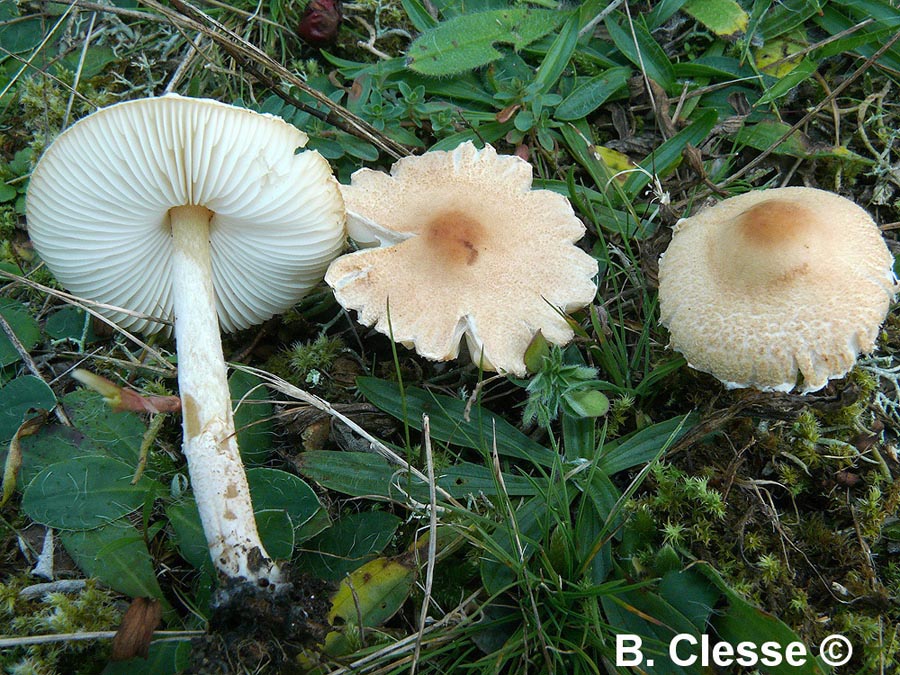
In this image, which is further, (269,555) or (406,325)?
(406,325)

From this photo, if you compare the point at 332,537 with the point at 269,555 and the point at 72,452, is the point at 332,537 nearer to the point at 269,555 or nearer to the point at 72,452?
the point at 269,555

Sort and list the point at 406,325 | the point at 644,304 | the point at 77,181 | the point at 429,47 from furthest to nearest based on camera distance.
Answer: the point at 429,47 → the point at 644,304 → the point at 406,325 → the point at 77,181

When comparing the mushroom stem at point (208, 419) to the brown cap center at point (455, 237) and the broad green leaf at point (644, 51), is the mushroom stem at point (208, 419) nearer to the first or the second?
the brown cap center at point (455, 237)

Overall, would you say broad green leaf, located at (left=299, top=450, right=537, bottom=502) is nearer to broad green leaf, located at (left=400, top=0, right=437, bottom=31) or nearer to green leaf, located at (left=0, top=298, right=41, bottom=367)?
green leaf, located at (left=0, top=298, right=41, bottom=367)

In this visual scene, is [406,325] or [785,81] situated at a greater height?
[785,81]

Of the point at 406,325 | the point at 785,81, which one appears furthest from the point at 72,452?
the point at 785,81

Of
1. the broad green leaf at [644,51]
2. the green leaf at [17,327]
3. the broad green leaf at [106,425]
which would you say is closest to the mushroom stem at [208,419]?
the broad green leaf at [106,425]
